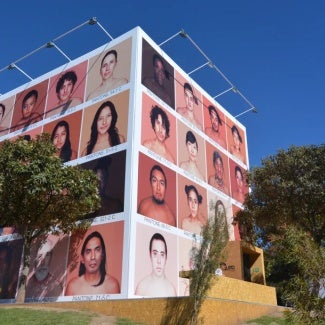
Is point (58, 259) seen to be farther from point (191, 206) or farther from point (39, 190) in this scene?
point (191, 206)

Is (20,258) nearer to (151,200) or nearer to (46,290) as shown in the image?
(46,290)

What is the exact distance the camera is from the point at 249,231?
1489 inches

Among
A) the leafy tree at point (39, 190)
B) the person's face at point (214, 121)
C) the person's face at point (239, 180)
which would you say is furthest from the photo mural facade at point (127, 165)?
the leafy tree at point (39, 190)

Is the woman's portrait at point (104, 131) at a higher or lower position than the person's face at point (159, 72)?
lower

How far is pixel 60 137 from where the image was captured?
35438mm

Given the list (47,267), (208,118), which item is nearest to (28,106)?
(47,267)

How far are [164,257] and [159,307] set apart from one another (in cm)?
843

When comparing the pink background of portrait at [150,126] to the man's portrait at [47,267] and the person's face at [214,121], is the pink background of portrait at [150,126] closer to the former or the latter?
the person's face at [214,121]

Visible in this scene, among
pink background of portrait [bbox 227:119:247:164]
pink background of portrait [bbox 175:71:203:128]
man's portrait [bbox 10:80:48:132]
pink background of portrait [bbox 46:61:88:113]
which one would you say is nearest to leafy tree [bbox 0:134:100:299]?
pink background of portrait [bbox 46:61:88:113]

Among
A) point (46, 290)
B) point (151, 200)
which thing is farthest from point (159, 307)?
point (46, 290)

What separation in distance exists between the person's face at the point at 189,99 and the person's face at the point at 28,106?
13568 millimetres

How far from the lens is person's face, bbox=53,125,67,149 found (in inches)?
1380

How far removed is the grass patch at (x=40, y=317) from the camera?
63.0 feet

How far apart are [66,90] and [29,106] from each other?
4.82 meters
